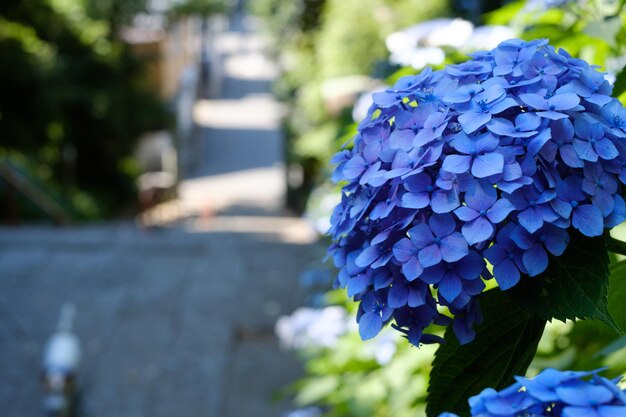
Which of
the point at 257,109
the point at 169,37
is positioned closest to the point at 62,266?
the point at 169,37

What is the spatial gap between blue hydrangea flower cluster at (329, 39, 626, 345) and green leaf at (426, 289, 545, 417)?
4 cm

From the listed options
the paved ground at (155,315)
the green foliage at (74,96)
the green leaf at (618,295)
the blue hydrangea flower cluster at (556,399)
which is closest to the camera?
the blue hydrangea flower cluster at (556,399)

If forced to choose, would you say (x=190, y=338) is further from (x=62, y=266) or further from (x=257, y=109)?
(x=257, y=109)

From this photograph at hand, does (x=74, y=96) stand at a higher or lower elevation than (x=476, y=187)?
lower

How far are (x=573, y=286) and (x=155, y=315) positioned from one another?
5.59 metres

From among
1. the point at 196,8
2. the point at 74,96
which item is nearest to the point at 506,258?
the point at 74,96

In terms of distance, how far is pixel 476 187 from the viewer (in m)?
0.69

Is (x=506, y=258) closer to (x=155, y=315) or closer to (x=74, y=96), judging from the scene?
(x=155, y=315)

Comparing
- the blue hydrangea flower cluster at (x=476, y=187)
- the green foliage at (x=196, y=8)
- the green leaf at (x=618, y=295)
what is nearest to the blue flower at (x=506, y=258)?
the blue hydrangea flower cluster at (x=476, y=187)

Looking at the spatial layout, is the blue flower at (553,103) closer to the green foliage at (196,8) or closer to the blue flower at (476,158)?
the blue flower at (476,158)

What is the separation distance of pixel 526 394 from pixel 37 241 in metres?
7.67

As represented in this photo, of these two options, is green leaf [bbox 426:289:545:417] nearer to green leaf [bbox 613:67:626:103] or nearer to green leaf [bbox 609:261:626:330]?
green leaf [bbox 609:261:626:330]

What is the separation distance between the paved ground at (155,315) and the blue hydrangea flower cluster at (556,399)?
167 inches

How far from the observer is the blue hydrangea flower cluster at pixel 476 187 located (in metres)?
0.68
